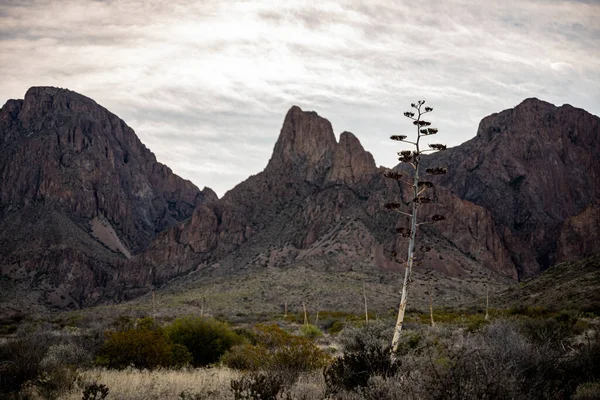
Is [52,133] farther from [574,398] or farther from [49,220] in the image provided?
[574,398]

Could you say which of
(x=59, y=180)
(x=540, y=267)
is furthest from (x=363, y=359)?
(x=59, y=180)

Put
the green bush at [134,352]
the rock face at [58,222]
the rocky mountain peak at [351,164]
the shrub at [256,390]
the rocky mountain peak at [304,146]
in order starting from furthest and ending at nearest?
the rocky mountain peak at [304,146] < the rocky mountain peak at [351,164] < the rock face at [58,222] < the green bush at [134,352] < the shrub at [256,390]

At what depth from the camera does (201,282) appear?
109875 millimetres

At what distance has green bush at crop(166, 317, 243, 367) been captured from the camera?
19.4 meters

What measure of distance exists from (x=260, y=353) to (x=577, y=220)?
509 ft

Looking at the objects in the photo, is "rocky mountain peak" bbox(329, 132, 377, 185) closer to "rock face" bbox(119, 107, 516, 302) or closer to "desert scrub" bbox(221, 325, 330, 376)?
"rock face" bbox(119, 107, 516, 302)

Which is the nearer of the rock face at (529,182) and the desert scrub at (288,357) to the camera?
the desert scrub at (288,357)

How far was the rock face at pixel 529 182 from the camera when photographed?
145 metres

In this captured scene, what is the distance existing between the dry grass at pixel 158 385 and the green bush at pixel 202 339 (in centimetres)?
607

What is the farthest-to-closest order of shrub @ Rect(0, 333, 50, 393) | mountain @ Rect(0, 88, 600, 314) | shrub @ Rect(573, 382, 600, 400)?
1. mountain @ Rect(0, 88, 600, 314)
2. shrub @ Rect(0, 333, 50, 393)
3. shrub @ Rect(573, 382, 600, 400)

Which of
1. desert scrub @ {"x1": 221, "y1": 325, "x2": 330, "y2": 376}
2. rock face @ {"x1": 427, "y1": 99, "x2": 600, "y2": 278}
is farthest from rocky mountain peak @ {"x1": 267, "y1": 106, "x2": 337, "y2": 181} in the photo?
desert scrub @ {"x1": 221, "y1": 325, "x2": 330, "y2": 376}

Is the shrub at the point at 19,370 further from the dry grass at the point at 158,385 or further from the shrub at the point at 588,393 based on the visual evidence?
the shrub at the point at 588,393

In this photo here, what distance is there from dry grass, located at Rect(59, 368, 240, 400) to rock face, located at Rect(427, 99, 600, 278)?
142934mm

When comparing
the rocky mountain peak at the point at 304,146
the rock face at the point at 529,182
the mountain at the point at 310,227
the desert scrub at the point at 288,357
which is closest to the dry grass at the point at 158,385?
the desert scrub at the point at 288,357
